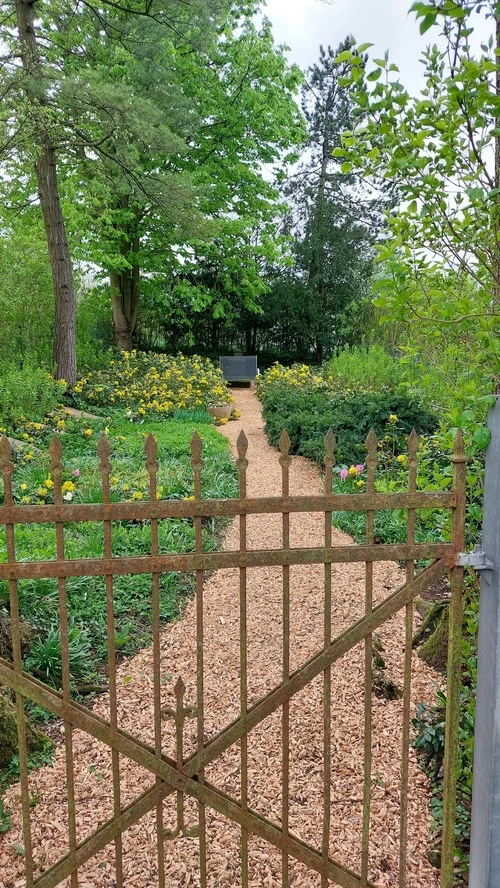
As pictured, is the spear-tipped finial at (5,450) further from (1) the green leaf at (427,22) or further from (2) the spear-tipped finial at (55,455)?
(1) the green leaf at (427,22)

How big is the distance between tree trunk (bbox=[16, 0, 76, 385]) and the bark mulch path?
7.85m

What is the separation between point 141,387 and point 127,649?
25.6 ft

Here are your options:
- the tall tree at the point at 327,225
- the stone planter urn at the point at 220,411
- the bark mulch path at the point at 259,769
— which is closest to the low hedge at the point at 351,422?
the stone planter urn at the point at 220,411

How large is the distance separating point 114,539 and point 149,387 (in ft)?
21.8

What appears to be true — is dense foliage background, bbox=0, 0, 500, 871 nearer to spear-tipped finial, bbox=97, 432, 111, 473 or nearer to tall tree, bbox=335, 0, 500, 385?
tall tree, bbox=335, 0, 500, 385

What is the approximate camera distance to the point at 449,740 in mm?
1720

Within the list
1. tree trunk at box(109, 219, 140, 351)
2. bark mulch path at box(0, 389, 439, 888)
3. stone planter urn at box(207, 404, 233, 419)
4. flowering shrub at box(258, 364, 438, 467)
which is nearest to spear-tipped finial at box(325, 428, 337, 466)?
bark mulch path at box(0, 389, 439, 888)

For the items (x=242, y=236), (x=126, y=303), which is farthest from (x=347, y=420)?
(x=126, y=303)

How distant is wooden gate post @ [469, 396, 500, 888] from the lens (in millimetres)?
1562

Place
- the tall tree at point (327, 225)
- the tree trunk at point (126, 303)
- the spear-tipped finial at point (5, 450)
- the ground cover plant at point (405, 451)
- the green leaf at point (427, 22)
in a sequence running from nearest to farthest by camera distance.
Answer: the green leaf at point (427, 22)
the spear-tipped finial at point (5, 450)
the ground cover plant at point (405, 451)
the tree trunk at point (126, 303)
the tall tree at point (327, 225)

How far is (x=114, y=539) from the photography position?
4227 millimetres

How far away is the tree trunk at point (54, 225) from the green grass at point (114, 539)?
135 inches

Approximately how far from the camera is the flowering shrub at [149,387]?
32.2 ft

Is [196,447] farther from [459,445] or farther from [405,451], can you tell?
[405,451]
